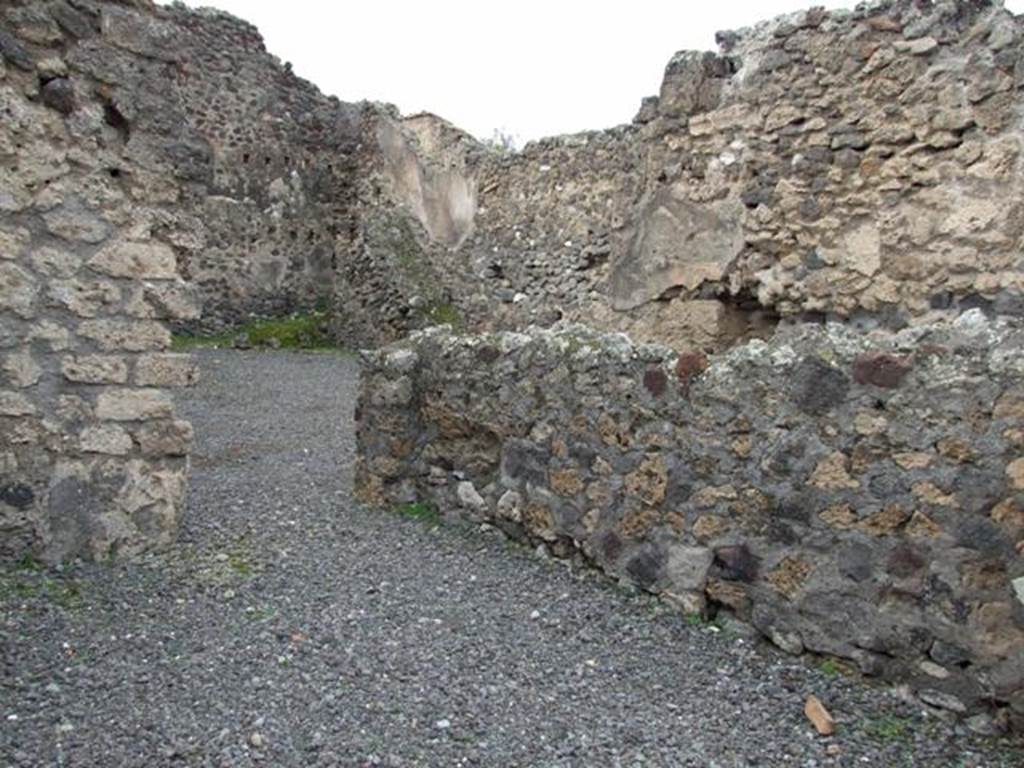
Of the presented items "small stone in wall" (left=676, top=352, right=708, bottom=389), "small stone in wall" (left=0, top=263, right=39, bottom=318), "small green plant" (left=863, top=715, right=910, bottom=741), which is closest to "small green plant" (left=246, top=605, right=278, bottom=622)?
"small stone in wall" (left=0, top=263, right=39, bottom=318)

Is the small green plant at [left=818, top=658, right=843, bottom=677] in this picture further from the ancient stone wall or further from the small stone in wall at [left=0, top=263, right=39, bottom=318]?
the small stone in wall at [left=0, top=263, right=39, bottom=318]

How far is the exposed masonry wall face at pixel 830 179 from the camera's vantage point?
4.74m

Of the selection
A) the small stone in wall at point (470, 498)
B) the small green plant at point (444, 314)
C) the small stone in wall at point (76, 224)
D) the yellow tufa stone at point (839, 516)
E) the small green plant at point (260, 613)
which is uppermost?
the small stone in wall at point (76, 224)

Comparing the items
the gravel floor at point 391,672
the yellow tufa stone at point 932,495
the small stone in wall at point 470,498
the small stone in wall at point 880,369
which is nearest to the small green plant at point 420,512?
the small stone in wall at point 470,498

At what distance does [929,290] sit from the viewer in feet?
16.1

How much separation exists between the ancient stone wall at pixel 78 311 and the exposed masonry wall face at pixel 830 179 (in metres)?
3.42

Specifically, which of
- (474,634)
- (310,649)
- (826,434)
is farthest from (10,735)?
(826,434)

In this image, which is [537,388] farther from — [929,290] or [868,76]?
[868,76]

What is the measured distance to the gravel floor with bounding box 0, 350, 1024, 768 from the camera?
2.71m

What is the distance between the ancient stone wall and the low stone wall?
173 cm

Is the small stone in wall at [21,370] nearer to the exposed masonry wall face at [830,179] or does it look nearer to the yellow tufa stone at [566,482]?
the yellow tufa stone at [566,482]

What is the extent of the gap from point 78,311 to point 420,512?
2.16m

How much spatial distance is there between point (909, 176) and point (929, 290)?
69cm

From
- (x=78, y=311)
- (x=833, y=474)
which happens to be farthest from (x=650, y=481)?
(x=78, y=311)
